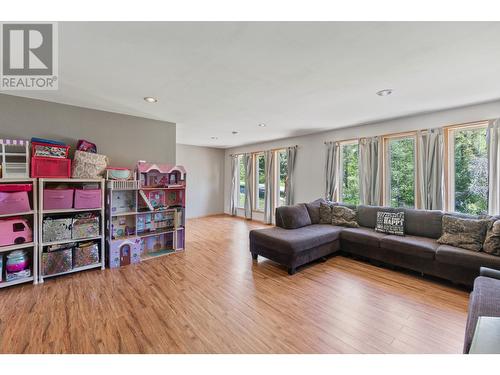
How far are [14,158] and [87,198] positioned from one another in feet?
3.04

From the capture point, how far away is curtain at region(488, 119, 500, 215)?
9.89 feet

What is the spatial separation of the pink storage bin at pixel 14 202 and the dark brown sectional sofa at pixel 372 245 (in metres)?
2.89

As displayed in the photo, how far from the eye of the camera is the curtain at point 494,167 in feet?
9.89

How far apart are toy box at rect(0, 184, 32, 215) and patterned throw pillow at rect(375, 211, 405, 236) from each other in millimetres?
4859

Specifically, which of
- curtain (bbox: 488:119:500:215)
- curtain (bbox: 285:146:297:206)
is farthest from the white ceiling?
curtain (bbox: 285:146:297:206)

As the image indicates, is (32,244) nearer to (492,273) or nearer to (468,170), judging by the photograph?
(492,273)

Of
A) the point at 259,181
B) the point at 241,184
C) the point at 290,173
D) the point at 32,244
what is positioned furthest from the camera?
the point at 241,184

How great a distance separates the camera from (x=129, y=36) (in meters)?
1.66

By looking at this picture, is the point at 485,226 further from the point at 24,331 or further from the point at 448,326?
the point at 24,331

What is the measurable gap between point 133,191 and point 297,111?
116 inches

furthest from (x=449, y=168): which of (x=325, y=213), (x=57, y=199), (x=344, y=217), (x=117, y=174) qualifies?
(x=57, y=199)

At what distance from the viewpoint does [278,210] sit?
383 centimetres
